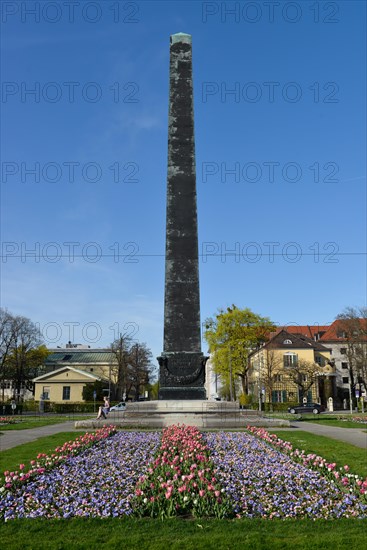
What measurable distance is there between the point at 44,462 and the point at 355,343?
63.6 metres

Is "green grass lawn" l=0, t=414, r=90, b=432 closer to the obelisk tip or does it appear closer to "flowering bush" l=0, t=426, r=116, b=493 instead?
"flowering bush" l=0, t=426, r=116, b=493

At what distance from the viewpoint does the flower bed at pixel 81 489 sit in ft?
21.7

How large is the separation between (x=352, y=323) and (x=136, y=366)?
3299 centimetres

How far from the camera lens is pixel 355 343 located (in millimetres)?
67500

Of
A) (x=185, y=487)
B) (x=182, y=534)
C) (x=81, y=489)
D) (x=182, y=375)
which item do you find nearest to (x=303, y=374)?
(x=182, y=375)

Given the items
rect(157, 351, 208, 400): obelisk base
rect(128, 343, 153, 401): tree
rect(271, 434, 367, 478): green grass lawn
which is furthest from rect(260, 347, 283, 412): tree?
rect(271, 434, 367, 478): green grass lawn

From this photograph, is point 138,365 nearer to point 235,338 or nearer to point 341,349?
point 235,338

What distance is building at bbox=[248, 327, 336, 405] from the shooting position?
64.4m

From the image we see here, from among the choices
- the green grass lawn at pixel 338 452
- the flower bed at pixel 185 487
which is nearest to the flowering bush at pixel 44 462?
the flower bed at pixel 185 487

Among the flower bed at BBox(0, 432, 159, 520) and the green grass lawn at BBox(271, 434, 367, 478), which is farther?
the green grass lawn at BBox(271, 434, 367, 478)

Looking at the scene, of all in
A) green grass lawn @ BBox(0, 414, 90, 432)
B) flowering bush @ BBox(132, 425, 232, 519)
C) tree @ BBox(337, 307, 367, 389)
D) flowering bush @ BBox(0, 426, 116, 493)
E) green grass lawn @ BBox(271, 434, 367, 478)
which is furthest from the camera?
tree @ BBox(337, 307, 367, 389)

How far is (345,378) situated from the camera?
74500 mm

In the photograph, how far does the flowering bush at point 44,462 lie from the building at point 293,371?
50555 millimetres

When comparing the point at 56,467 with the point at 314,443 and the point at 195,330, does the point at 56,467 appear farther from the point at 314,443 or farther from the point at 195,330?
the point at 195,330
